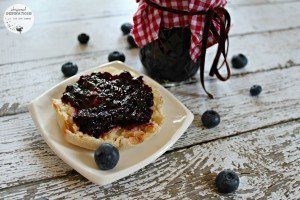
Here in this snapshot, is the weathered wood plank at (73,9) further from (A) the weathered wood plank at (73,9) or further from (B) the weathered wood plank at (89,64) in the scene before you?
(B) the weathered wood plank at (89,64)

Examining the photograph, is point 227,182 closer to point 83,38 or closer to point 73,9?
point 83,38

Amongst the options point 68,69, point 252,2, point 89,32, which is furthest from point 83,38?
point 252,2

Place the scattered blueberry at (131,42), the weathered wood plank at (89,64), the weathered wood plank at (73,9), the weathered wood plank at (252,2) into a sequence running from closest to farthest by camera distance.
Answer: the weathered wood plank at (89,64), the scattered blueberry at (131,42), the weathered wood plank at (73,9), the weathered wood plank at (252,2)

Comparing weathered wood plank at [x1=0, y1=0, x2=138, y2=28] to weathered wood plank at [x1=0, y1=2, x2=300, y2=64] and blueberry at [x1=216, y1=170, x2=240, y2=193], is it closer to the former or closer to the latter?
weathered wood plank at [x1=0, y1=2, x2=300, y2=64]

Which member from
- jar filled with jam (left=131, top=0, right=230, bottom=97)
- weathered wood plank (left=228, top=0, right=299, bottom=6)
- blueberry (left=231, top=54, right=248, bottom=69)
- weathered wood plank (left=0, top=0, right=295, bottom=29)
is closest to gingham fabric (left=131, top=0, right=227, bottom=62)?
jar filled with jam (left=131, top=0, right=230, bottom=97)

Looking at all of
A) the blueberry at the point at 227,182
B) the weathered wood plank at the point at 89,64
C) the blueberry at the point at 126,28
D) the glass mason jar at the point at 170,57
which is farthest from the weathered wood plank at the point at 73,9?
the blueberry at the point at 227,182
